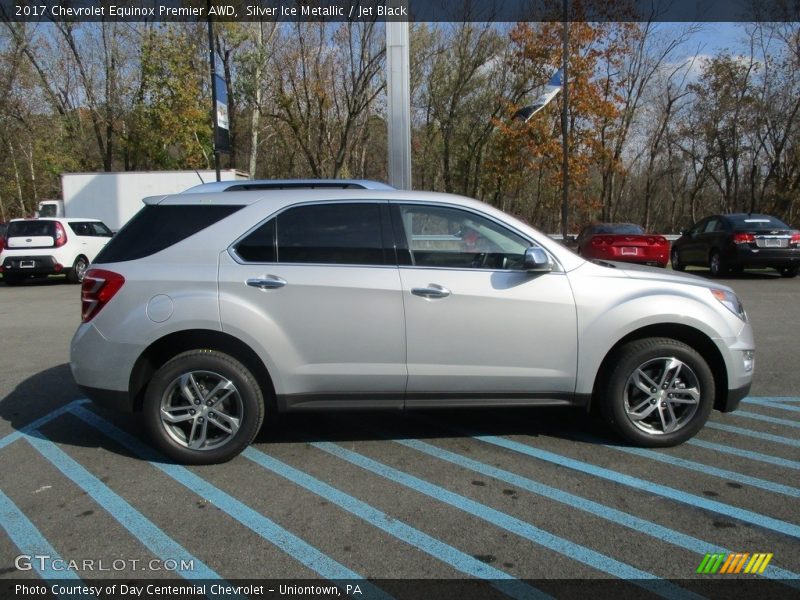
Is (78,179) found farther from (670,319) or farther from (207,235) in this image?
(670,319)

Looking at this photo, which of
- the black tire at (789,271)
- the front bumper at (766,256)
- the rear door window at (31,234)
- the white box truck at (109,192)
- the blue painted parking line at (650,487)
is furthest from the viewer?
the white box truck at (109,192)

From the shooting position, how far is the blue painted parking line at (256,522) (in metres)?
2.84

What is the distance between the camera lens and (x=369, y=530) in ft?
10.6

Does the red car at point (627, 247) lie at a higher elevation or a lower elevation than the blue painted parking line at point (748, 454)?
higher

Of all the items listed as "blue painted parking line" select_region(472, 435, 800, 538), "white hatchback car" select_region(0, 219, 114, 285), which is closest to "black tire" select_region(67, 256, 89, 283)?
"white hatchback car" select_region(0, 219, 114, 285)

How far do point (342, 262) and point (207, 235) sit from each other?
921 millimetres

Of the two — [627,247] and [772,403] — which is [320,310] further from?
[627,247]

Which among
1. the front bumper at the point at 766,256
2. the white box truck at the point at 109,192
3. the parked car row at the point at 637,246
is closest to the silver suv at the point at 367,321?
the parked car row at the point at 637,246

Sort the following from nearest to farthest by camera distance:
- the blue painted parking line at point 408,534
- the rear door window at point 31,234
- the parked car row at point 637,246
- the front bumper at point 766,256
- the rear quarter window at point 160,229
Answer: the blue painted parking line at point 408,534 → the rear quarter window at point 160,229 → the front bumper at point 766,256 → the parked car row at point 637,246 → the rear door window at point 31,234

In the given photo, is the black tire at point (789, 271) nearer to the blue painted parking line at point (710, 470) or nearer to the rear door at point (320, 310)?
the blue painted parking line at point (710, 470)

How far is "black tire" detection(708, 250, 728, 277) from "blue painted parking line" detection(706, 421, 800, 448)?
11.3 m

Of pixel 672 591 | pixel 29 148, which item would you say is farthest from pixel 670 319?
pixel 29 148

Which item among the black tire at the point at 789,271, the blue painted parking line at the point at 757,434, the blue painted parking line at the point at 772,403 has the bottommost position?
the blue painted parking line at the point at 757,434

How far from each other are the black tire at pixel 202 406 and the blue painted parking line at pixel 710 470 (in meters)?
2.53
